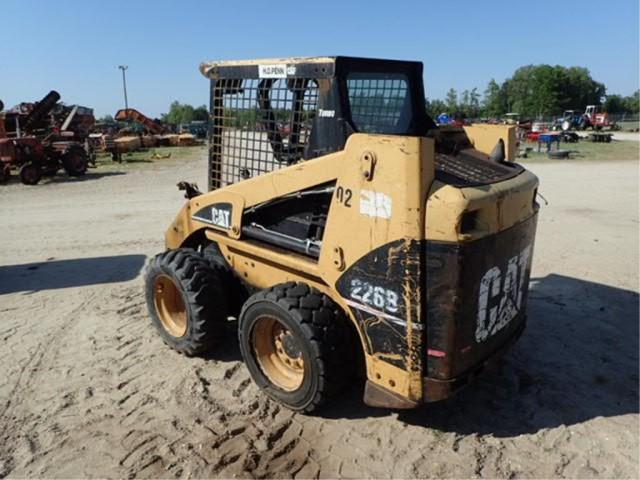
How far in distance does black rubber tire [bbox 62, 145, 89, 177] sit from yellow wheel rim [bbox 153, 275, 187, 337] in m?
13.0

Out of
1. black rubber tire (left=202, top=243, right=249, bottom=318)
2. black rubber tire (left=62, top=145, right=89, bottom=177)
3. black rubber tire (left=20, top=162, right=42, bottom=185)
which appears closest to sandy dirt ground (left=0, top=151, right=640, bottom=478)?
black rubber tire (left=202, top=243, right=249, bottom=318)

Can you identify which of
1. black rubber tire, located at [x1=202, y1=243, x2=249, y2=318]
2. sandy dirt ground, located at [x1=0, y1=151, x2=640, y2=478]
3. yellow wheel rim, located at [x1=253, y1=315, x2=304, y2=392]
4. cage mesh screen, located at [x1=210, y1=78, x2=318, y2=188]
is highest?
cage mesh screen, located at [x1=210, y1=78, x2=318, y2=188]

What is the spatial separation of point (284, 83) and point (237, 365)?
210cm

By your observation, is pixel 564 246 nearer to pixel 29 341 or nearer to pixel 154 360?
pixel 154 360

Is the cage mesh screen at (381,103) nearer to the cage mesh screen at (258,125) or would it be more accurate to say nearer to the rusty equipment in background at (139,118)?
the cage mesh screen at (258,125)

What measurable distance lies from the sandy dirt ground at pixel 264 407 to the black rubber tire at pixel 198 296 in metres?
0.21

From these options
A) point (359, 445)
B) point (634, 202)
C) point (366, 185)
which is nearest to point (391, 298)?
point (366, 185)

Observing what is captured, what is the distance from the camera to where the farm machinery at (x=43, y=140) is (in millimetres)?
14336

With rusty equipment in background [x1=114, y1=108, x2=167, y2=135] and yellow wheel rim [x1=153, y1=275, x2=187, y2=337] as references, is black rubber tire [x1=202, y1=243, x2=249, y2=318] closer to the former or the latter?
yellow wheel rim [x1=153, y1=275, x2=187, y2=337]

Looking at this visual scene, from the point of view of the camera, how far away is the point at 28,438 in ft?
10.6

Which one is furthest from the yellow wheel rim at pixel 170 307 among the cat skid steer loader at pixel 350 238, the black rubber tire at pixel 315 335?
the black rubber tire at pixel 315 335

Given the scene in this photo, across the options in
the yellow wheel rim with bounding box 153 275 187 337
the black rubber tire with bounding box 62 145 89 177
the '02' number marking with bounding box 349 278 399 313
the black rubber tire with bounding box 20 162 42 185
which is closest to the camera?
the '02' number marking with bounding box 349 278 399 313

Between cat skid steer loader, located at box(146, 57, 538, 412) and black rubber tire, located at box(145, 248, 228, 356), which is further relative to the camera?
black rubber tire, located at box(145, 248, 228, 356)

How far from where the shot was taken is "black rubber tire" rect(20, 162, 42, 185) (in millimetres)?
14281
